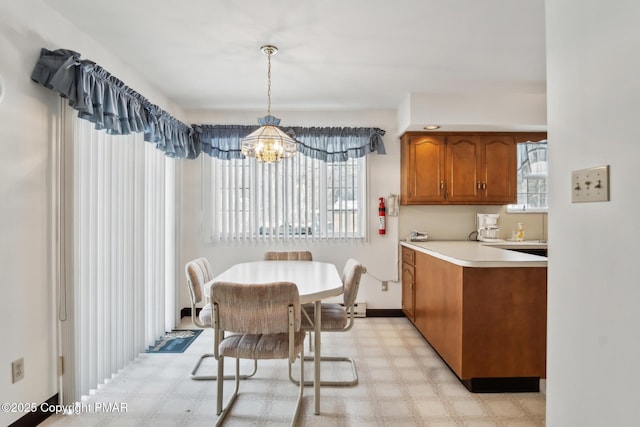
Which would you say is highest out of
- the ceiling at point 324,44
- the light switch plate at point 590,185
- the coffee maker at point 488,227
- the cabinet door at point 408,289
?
the ceiling at point 324,44

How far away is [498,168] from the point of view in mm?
3660

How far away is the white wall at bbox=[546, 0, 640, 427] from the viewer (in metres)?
0.90

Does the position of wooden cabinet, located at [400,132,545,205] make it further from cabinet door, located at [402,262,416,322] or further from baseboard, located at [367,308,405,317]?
baseboard, located at [367,308,405,317]

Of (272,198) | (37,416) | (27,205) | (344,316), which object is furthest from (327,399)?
(272,198)

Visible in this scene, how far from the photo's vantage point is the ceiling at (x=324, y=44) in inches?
79.0

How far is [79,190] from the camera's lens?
2.13 m

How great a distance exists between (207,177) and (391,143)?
2215mm

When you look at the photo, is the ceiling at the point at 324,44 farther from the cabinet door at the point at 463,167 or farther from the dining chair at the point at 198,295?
the dining chair at the point at 198,295

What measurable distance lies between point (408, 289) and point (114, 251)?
2816 mm

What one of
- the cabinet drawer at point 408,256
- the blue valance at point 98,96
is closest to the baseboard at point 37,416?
the blue valance at point 98,96

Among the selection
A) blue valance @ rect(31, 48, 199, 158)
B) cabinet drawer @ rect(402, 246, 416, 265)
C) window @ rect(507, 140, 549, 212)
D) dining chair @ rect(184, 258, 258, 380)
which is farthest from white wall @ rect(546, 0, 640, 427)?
window @ rect(507, 140, 549, 212)

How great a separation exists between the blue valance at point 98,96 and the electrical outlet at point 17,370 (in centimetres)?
141

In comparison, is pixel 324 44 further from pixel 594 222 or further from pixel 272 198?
pixel 594 222

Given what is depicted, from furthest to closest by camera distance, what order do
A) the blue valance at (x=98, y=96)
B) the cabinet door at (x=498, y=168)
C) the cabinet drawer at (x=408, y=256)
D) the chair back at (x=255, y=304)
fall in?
the cabinet door at (x=498, y=168), the cabinet drawer at (x=408, y=256), the blue valance at (x=98, y=96), the chair back at (x=255, y=304)
